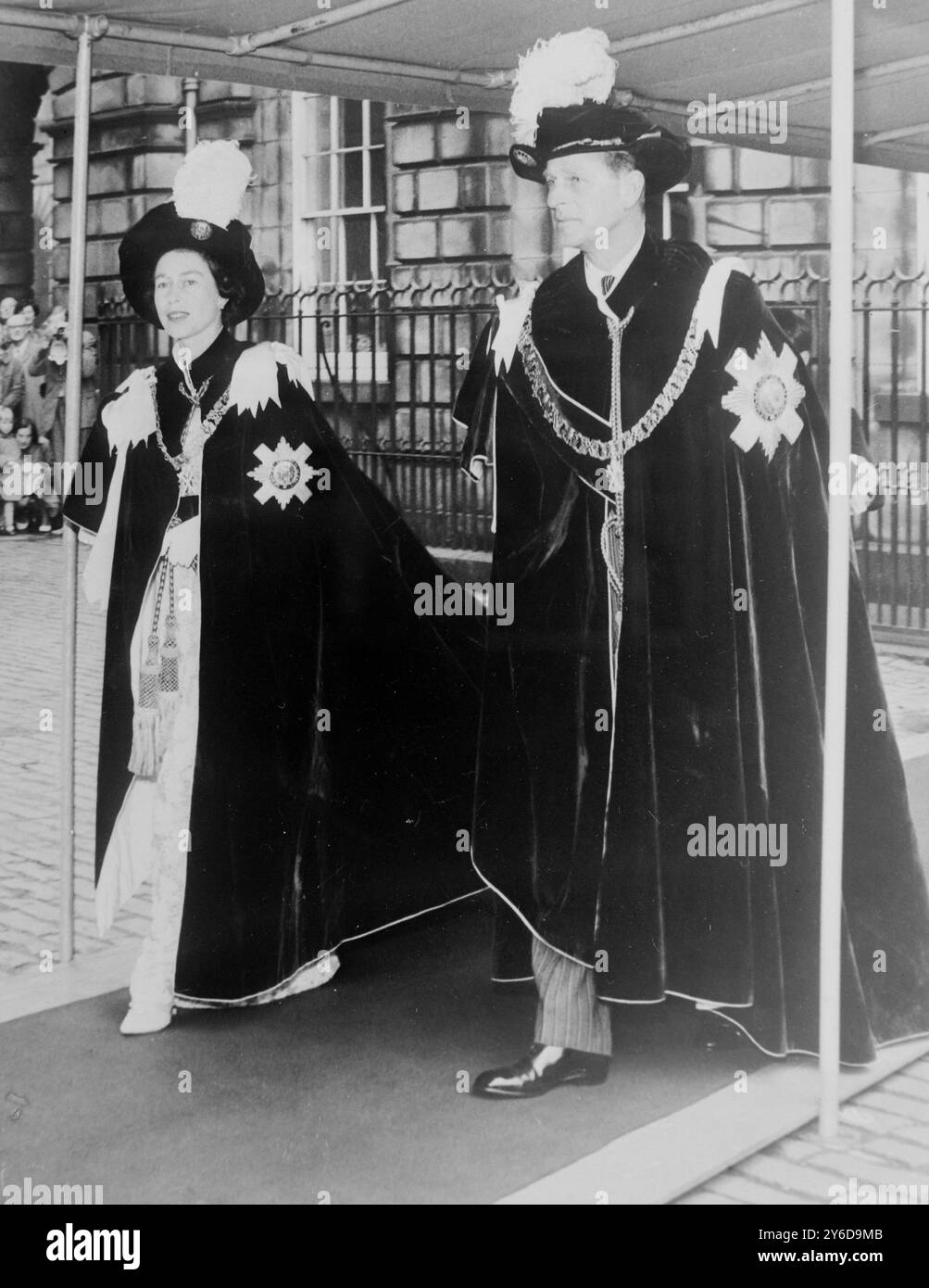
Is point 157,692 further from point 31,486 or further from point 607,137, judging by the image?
point 31,486


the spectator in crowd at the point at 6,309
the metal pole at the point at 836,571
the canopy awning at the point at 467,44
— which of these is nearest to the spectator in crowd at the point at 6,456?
the spectator in crowd at the point at 6,309

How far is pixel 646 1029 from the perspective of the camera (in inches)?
169

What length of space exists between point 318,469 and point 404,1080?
1.47 metres

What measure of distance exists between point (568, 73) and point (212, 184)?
0.93 metres

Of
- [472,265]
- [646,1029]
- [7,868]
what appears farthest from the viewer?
[472,265]

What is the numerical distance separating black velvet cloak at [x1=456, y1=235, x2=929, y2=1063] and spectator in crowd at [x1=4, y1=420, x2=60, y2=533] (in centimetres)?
1123

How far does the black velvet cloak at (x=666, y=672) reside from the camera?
387cm

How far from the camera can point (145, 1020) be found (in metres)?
4.33

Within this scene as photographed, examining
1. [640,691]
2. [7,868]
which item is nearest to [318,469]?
[640,691]

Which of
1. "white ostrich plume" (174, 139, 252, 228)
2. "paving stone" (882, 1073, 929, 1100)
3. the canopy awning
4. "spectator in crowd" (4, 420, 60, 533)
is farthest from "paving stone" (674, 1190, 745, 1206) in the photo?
"spectator in crowd" (4, 420, 60, 533)

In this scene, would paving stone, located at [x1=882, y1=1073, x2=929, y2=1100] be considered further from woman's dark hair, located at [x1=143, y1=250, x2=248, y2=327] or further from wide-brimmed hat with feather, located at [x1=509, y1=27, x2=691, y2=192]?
woman's dark hair, located at [x1=143, y1=250, x2=248, y2=327]

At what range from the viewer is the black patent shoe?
12.7 ft

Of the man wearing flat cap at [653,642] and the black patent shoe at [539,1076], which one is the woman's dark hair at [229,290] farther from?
the black patent shoe at [539,1076]

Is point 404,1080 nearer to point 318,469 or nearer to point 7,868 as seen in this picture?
point 318,469
